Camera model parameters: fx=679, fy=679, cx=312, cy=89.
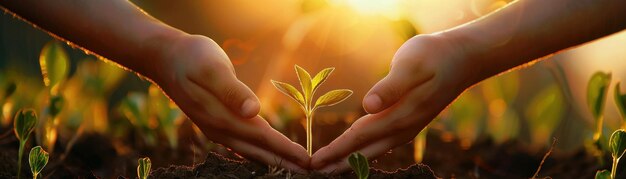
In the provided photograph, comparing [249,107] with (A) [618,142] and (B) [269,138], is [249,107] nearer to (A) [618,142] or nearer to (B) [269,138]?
(B) [269,138]

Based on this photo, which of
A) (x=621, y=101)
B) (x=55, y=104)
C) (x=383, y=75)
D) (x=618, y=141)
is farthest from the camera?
(x=383, y=75)

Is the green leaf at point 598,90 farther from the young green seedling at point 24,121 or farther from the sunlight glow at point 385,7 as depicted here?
the young green seedling at point 24,121

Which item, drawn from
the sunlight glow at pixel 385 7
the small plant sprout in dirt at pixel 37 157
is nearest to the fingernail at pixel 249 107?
the small plant sprout in dirt at pixel 37 157

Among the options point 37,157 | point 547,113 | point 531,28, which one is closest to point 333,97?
point 531,28

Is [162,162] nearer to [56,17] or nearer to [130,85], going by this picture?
[56,17]

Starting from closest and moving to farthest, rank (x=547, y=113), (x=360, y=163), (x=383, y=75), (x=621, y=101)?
(x=360, y=163), (x=621, y=101), (x=383, y=75), (x=547, y=113)

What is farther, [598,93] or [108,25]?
[598,93]

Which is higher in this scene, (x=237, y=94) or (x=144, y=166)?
(x=237, y=94)

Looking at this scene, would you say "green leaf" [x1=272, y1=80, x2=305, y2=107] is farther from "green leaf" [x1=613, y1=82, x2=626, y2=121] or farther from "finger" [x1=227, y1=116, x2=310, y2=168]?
"green leaf" [x1=613, y1=82, x2=626, y2=121]
